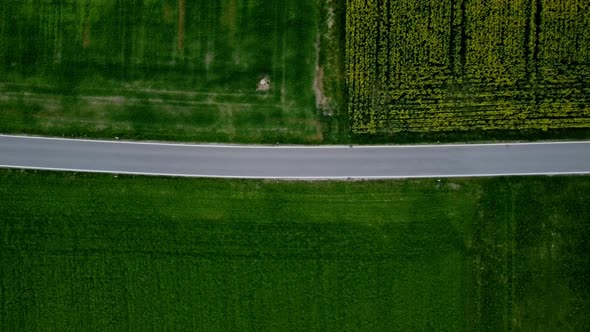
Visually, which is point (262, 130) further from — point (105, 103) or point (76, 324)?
point (76, 324)

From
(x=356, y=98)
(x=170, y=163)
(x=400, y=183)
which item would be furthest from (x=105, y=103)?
(x=400, y=183)

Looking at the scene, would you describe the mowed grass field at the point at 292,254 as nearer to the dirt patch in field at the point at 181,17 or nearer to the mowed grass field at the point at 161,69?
the mowed grass field at the point at 161,69

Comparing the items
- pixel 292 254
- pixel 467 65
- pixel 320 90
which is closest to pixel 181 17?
pixel 320 90

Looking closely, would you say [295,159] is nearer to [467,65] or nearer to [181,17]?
[181,17]

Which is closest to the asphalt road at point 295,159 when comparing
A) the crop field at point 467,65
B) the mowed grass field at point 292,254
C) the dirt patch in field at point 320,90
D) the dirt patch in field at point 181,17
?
the mowed grass field at point 292,254

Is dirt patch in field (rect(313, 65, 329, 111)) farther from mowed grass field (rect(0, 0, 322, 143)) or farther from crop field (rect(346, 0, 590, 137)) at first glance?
crop field (rect(346, 0, 590, 137))
